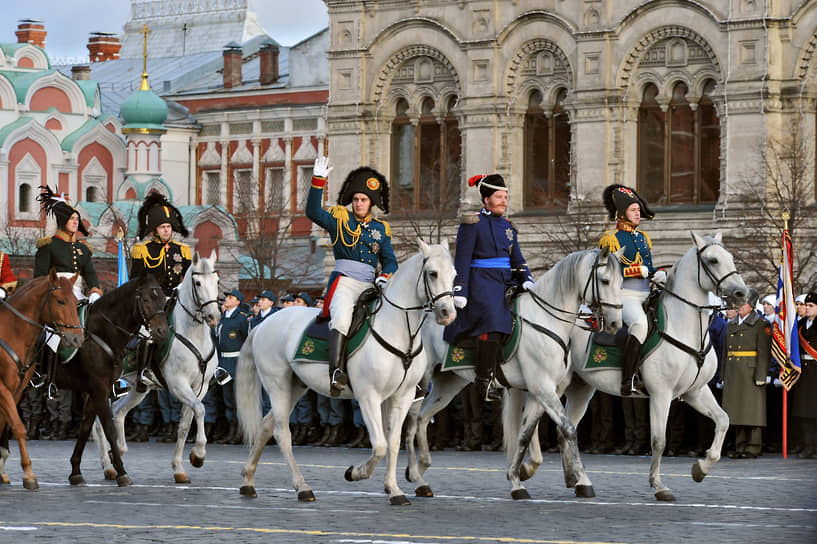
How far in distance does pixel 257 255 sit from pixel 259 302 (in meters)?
30.5

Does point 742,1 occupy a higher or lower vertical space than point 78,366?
higher

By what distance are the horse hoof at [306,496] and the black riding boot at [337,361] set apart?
0.91 metres

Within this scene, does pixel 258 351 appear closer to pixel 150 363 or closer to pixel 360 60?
pixel 150 363

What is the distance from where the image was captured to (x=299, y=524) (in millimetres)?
13719

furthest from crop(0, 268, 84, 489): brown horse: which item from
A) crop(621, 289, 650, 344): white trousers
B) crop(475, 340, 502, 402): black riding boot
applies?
crop(621, 289, 650, 344): white trousers

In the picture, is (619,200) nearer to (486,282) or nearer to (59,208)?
(486,282)

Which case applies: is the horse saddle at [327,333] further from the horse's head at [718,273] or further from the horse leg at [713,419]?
the horse leg at [713,419]

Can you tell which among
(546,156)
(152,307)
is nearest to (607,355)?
(152,307)

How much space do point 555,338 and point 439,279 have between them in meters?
1.70

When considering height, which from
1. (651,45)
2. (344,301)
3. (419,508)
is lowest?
(419,508)

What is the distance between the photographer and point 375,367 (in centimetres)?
1529

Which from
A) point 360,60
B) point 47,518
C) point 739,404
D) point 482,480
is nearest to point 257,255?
point 360,60

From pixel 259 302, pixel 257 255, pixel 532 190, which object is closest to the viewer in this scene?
pixel 259 302

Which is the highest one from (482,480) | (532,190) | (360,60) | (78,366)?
(360,60)
